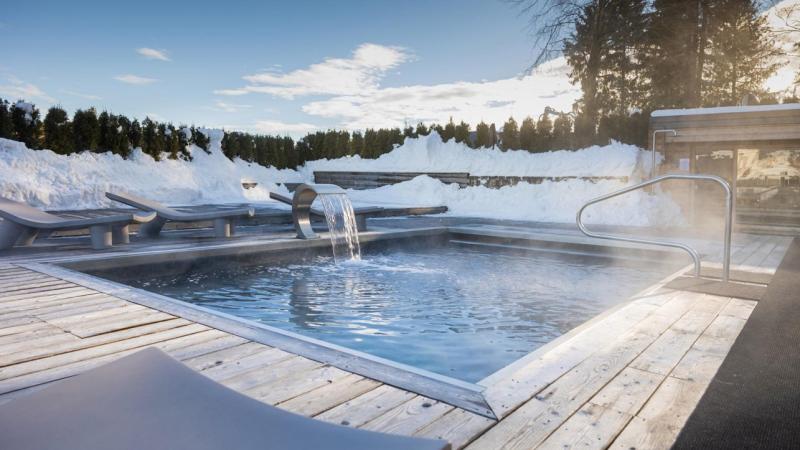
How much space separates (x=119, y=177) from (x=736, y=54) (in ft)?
81.5

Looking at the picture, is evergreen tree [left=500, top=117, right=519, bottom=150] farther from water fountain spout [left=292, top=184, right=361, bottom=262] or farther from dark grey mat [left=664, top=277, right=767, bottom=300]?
dark grey mat [left=664, top=277, right=767, bottom=300]

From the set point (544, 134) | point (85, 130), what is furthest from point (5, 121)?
point (544, 134)

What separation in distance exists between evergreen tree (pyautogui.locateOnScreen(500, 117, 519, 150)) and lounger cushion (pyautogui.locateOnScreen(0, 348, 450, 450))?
1805 cm

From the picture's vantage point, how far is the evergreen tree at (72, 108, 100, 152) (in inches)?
582

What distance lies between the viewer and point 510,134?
Answer: 731 inches

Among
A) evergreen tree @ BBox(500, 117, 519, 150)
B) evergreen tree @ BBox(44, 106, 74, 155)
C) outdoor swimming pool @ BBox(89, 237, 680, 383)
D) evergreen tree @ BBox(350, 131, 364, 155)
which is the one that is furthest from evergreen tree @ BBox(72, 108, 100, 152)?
evergreen tree @ BBox(500, 117, 519, 150)

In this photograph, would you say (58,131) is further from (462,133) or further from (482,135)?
(482,135)

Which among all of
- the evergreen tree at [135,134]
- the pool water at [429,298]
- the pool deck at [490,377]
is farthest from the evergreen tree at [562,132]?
the pool deck at [490,377]

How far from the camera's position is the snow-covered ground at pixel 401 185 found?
11.3m

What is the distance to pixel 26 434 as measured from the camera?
1.21 meters

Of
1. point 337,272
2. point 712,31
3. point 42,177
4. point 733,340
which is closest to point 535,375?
point 733,340

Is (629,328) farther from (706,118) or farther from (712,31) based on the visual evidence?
(712,31)

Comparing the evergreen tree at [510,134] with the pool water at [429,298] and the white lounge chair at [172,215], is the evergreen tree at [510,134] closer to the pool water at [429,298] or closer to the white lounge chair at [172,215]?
the pool water at [429,298]

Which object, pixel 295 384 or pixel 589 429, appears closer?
pixel 589 429
